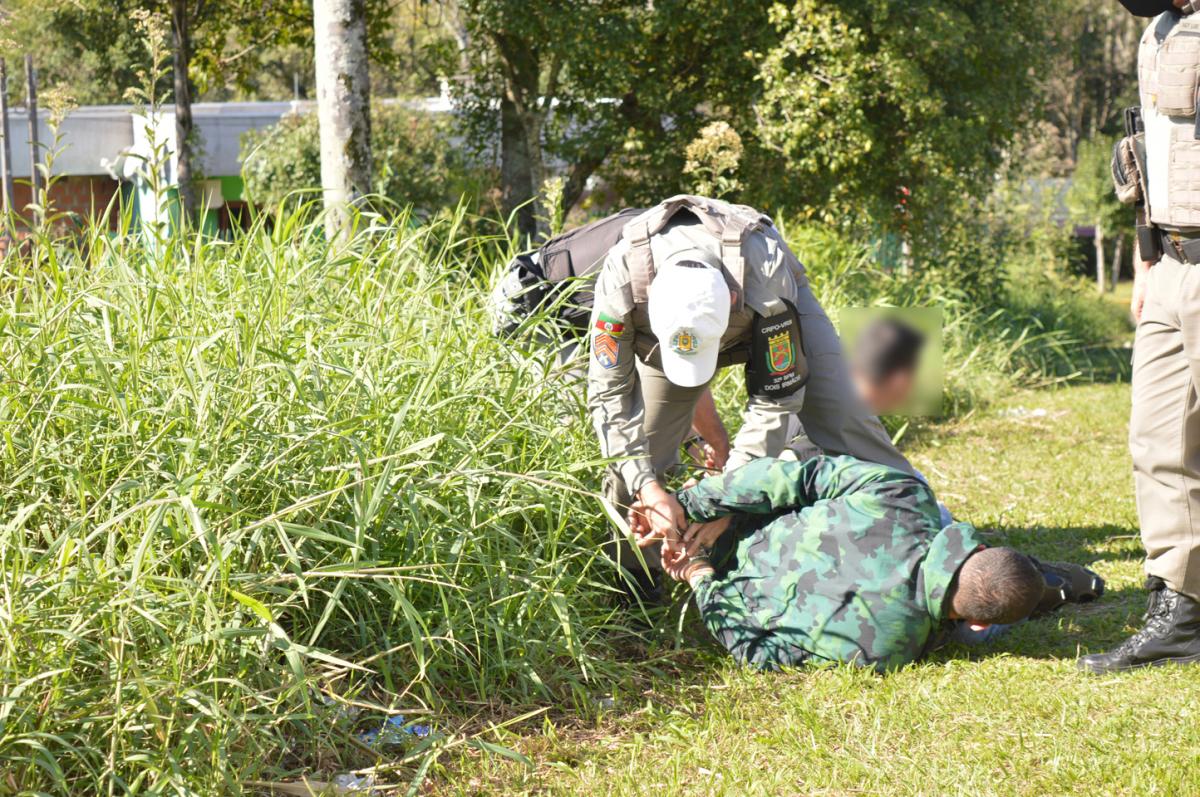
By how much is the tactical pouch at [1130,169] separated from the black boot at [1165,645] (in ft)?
3.93

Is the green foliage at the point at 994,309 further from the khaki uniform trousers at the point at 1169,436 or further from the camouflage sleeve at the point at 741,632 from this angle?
Answer: the camouflage sleeve at the point at 741,632

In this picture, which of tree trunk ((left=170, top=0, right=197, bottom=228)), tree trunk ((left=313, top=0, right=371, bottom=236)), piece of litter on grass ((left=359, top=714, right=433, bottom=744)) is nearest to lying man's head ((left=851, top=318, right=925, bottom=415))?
piece of litter on grass ((left=359, top=714, right=433, bottom=744))

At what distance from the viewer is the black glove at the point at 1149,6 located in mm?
3586

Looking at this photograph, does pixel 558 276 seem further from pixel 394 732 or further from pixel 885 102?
pixel 885 102

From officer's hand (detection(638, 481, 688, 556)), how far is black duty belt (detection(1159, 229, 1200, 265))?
1.62m

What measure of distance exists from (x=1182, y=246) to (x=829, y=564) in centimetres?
136

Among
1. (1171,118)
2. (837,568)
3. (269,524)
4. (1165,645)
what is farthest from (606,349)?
(1165,645)

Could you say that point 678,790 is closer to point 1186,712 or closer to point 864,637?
point 864,637

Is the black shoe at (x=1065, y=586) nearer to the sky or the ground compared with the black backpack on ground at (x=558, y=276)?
nearer to the ground

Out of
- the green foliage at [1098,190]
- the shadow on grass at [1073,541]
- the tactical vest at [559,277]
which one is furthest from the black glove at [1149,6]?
the green foliage at [1098,190]

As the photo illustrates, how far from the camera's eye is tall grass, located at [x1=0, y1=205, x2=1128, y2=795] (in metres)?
2.74

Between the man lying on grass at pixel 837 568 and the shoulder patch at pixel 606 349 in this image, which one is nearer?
the man lying on grass at pixel 837 568

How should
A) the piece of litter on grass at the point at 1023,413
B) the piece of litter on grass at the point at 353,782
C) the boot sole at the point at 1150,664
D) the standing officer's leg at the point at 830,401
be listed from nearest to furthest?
the piece of litter on grass at the point at 353,782 → the boot sole at the point at 1150,664 → the standing officer's leg at the point at 830,401 → the piece of litter on grass at the point at 1023,413

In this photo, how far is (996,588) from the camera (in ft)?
11.0
